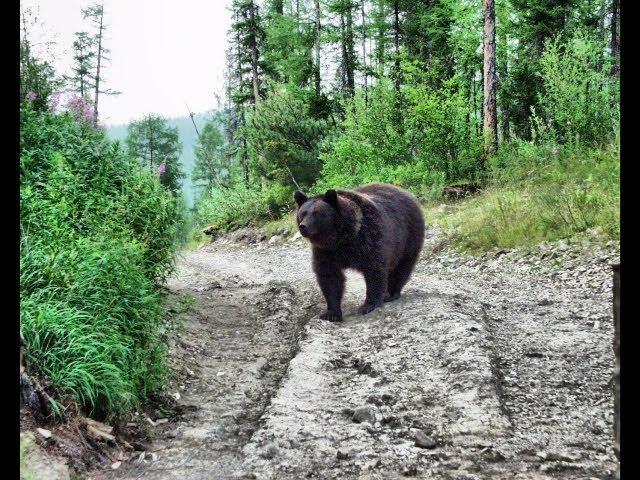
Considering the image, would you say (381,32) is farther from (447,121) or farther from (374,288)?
(374,288)

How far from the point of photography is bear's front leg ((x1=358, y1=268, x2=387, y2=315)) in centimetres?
682

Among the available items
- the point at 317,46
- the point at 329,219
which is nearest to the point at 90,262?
the point at 329,219

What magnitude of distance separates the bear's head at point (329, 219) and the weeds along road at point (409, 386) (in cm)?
99

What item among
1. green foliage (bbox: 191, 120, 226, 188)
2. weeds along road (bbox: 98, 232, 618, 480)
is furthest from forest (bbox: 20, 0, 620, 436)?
green foliage (bbox: 191, 120, 226, 188)

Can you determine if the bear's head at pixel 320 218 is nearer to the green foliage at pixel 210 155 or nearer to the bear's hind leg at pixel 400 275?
the bear's hind leg at pixel 400 275

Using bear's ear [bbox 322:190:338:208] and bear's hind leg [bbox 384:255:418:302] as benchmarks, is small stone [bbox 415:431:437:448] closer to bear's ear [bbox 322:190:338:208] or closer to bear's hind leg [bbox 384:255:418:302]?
bear's ear [bbox 322:190:338:208]

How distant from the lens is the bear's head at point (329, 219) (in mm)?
6550

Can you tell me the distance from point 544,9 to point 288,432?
909 inches

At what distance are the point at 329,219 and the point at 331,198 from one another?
0.26 metres

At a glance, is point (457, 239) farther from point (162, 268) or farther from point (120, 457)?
point (120, 457)

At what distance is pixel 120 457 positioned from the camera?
3.40 meters

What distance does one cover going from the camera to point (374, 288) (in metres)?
6.87

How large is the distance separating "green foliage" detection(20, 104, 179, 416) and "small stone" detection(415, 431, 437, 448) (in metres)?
1.96
